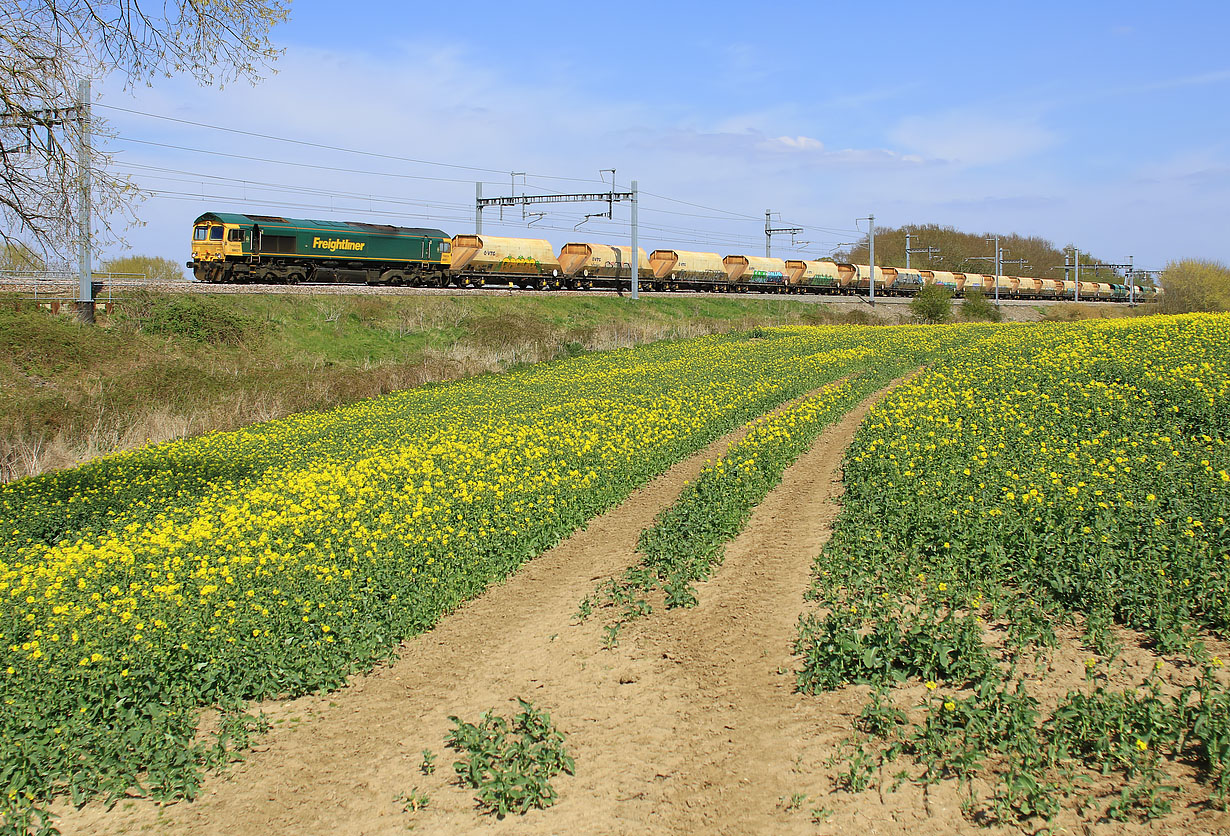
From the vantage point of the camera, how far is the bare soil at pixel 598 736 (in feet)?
15.6

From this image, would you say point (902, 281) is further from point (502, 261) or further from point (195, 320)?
point (195, 320)

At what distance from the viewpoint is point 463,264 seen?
44.6 m

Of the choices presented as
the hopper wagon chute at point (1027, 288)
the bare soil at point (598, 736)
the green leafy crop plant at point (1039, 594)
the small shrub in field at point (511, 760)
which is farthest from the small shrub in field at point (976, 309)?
the small shrub in field at point (511, 760)

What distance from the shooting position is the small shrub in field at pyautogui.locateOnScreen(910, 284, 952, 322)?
52.9 metres

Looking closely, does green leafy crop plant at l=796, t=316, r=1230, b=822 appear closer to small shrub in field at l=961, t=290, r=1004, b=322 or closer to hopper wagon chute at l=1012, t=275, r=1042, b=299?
small shrub in field at l=961, t=290, r=1004, b=322

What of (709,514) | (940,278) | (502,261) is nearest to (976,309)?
(940,278)

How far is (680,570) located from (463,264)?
38587 mm

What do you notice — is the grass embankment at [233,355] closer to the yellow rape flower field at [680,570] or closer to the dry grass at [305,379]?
the dry grass at [305,379]

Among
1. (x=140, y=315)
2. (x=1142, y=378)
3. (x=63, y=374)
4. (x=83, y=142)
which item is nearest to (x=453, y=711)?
(x=83, y=142)

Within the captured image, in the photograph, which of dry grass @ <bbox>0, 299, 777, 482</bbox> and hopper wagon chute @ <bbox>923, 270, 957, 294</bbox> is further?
hopper wagon chute @ <bbox>923, 270, 957, 294</bbox>

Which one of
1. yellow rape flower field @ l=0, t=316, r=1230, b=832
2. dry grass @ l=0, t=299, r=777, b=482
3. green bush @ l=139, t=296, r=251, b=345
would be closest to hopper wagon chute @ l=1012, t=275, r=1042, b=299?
dry grass @ l=0, t=299, r=777, b=482

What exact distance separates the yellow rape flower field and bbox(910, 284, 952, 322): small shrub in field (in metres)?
38.7

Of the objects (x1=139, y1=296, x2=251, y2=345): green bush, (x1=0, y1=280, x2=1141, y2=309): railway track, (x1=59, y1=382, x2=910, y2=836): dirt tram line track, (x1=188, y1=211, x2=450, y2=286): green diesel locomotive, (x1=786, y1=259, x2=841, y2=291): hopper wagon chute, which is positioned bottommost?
(x1=59, y1=382, x2=910, y2=836): dirt tram line track

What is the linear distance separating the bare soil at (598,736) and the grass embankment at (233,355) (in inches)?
586
